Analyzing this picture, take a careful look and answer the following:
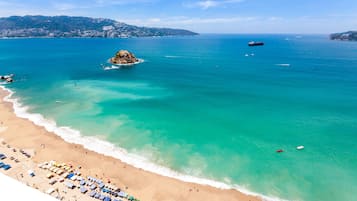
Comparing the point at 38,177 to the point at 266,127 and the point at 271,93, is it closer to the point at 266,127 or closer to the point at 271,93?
the point at 266,127

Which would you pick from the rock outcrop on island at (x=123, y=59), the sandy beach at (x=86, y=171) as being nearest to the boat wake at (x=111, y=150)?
the sandy beach at (x=86, y=171)

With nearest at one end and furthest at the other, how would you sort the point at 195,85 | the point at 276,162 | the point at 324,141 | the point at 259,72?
the point at 276,162 < the point at 324,141 < the point at 195,85 < the point at 259,72

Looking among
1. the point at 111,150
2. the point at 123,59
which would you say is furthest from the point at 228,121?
the point at 123,59

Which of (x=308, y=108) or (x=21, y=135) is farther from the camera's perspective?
(x=308, y=108)

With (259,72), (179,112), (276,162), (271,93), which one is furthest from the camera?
(259,72)

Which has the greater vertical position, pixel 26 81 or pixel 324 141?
pixel 26 81

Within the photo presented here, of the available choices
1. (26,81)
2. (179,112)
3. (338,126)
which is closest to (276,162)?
(338,126)

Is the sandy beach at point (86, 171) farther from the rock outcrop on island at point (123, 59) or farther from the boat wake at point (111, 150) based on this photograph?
the rock outcrop on island at point (123, 59)

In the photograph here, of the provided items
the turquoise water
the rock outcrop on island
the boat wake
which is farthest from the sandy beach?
the rock outcrop on island
